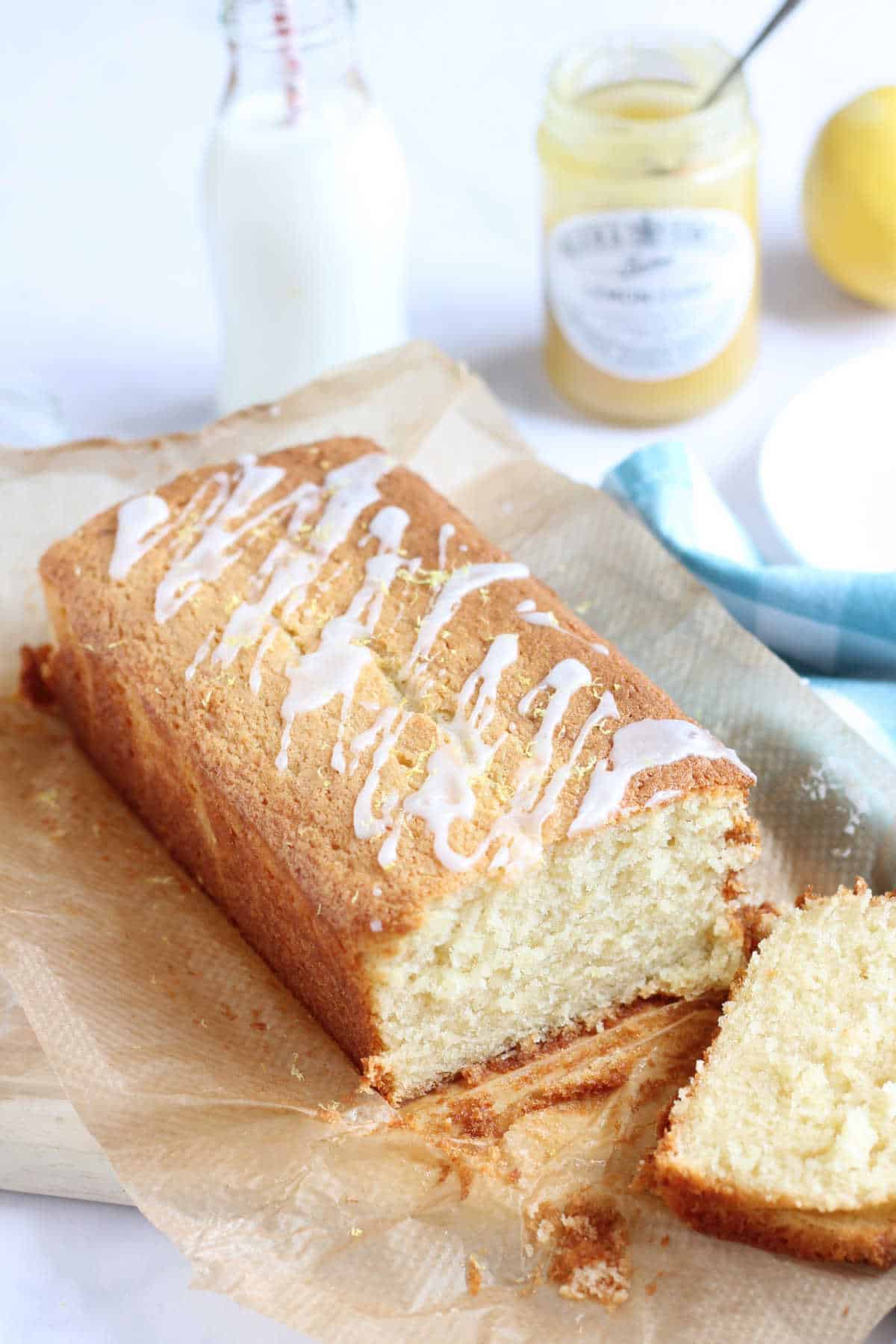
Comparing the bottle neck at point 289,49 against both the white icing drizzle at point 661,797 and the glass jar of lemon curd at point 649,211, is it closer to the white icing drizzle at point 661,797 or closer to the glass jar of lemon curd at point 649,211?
the glass jar of lemon curd at point 649,211

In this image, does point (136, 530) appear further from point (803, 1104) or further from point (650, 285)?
point (803, 1104)

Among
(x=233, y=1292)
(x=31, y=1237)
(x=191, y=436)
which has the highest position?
(x=191, y=436)

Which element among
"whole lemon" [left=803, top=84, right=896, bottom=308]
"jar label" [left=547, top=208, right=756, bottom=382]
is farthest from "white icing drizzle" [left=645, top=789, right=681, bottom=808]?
"whole lemon" [left=803, top=84, right=896, bottom=308]

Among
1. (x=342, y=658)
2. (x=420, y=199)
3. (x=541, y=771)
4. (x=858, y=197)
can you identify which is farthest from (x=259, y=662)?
(x=420, y=199)

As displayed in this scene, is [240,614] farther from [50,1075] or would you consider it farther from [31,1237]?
[31,1237]

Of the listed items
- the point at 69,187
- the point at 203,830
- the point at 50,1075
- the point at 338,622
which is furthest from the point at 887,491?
the point at 69,187

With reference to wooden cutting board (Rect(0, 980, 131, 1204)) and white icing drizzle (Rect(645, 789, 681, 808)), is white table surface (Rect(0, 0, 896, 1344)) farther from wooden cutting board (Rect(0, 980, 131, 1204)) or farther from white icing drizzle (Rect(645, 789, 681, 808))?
wooden cutting board (Rect(0, 980, 131, 1204))

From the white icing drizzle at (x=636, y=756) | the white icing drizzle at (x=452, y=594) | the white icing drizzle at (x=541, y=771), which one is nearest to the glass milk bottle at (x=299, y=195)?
the white icing drizzle at (x=452, y=594)
